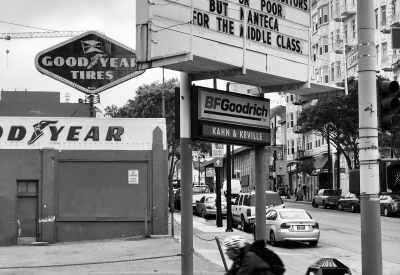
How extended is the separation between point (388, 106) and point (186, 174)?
10.7 feet

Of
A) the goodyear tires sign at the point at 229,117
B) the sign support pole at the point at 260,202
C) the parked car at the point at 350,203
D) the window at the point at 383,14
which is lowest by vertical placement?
the parked car at the point at 350,203

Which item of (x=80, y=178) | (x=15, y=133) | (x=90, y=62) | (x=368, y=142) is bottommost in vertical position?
(x=80, y=178)

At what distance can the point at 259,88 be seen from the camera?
11.2 m

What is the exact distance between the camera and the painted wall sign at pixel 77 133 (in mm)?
24594

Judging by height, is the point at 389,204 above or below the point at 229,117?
below

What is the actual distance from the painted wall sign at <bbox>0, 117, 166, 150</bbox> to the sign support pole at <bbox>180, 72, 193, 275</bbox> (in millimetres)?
15633

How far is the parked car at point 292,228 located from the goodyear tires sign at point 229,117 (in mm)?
12032

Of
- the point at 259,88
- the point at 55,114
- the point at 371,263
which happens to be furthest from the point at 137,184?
the point at 371,263

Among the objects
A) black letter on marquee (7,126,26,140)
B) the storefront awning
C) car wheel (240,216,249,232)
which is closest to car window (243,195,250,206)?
car wheel (240,216,249,232)

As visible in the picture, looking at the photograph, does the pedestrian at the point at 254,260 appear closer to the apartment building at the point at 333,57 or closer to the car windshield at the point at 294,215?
the car windshield at the point at 294,215

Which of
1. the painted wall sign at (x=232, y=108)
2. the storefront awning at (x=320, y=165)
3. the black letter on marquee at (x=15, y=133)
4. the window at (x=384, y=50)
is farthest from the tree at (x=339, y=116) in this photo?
the painted wall sign at (x=232, y=108)

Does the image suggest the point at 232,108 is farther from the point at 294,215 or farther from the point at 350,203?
the point at 350,203

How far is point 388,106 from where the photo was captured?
9.30 meters

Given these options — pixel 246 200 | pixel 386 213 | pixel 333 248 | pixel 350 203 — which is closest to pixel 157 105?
pixel 350 203
